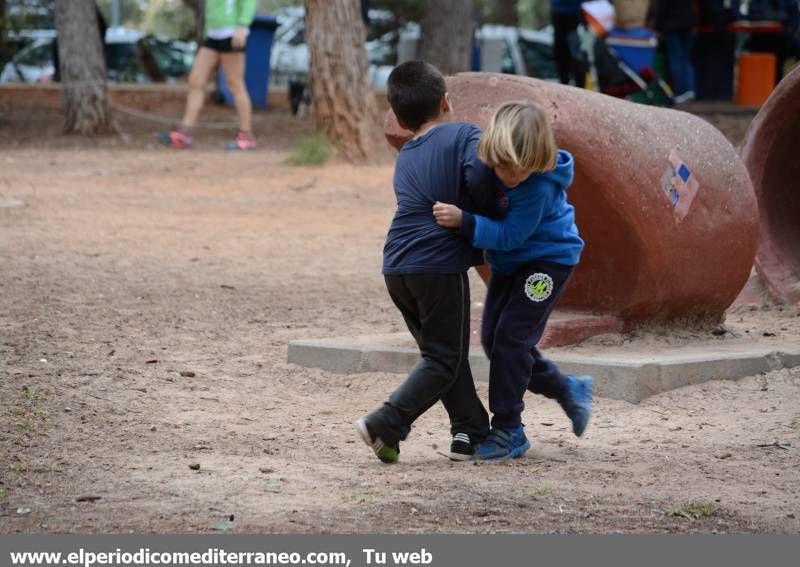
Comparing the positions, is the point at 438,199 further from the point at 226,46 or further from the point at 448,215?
the point at 226,46

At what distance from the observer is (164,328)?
6.68 metres

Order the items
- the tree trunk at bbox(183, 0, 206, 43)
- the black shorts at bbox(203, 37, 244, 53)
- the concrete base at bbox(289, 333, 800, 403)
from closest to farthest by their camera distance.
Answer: the concrete base at bbox(289, 333, 800, 403), the black shorts at bbox(203, 37, 244, 53), the tree trunk at bbox(183, 0, 206, 43)

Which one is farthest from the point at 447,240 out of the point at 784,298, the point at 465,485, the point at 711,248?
the point at 784,298

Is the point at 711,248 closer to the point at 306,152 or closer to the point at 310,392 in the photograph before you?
the point at 310,392

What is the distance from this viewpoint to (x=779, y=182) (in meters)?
7.75

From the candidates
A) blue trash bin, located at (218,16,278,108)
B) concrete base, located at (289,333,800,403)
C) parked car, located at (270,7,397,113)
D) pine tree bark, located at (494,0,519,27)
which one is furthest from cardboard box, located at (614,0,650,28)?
pine tree bark, located at (494,0,519,27)

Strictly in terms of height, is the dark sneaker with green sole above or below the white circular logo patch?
below

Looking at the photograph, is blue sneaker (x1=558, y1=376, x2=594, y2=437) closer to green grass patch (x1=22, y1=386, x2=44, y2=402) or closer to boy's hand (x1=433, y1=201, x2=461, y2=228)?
boy's hand (x1=433, y1=201, x2=461, y2=228)

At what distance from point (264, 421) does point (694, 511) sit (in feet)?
6.19

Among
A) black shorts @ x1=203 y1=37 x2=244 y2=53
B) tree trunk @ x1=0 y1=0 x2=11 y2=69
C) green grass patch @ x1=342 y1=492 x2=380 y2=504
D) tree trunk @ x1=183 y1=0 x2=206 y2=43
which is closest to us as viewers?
green grass patch @ x1=342 y1=492 x2=380 y2=504

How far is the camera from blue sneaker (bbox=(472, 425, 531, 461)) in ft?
15.0

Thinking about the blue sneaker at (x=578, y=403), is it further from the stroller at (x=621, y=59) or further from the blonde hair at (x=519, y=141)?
the stroller at (x=621, y=59)

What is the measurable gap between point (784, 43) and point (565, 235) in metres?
14.2

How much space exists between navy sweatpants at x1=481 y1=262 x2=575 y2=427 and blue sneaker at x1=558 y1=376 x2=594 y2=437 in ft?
0.56
